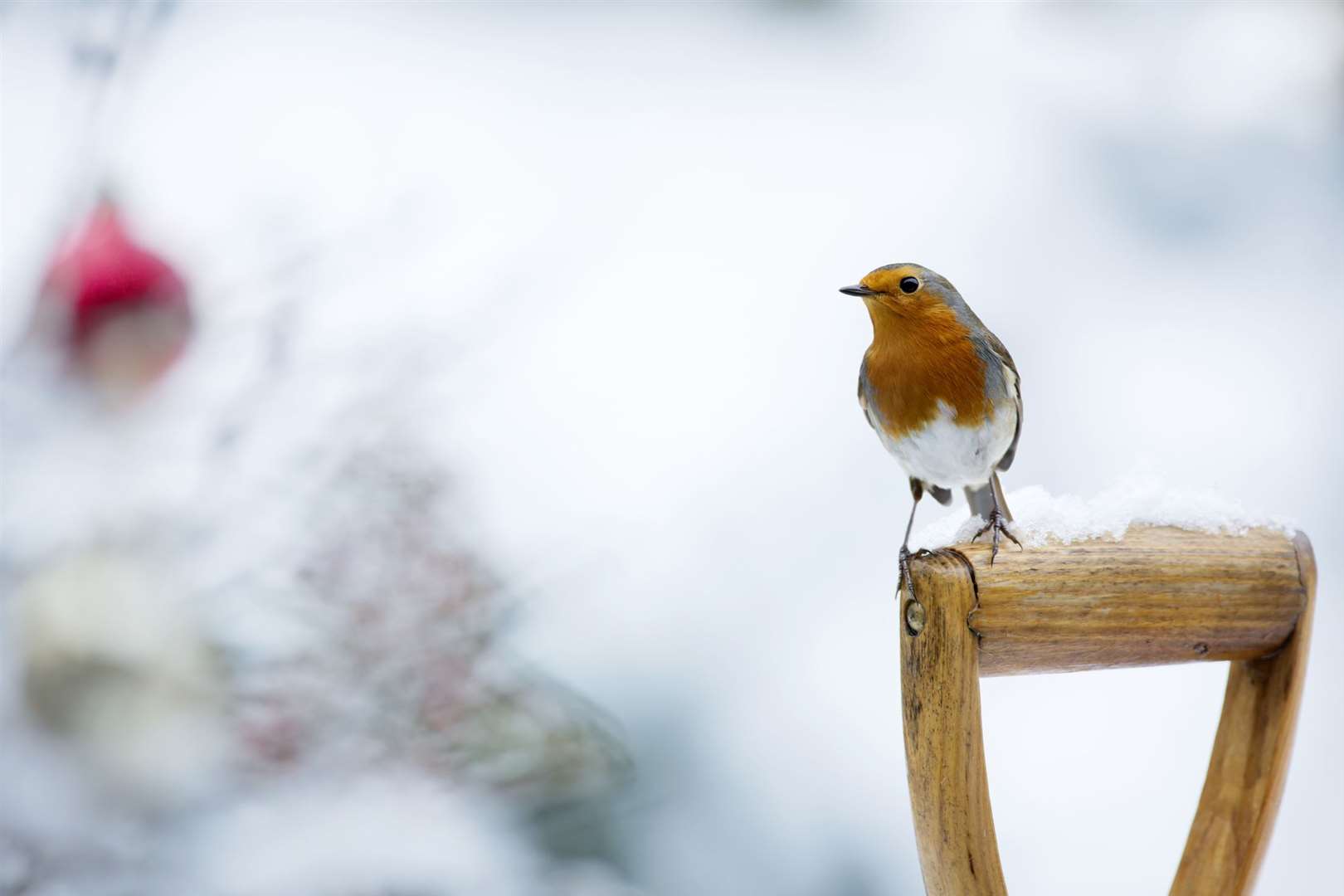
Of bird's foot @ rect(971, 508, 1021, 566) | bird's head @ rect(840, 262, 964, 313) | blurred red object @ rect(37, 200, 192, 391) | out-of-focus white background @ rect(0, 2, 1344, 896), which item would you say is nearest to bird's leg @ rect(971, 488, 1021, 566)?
bird's foot @ rect(971, 508, 1021, 566)

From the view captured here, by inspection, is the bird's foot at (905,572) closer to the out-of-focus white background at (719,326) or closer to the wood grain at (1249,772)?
the wood grain at (1249,772)

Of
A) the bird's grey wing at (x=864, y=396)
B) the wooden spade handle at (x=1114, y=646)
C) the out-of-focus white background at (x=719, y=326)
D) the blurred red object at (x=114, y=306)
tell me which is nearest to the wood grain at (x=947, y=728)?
the wooden spade handle at (x=1114, y=646)

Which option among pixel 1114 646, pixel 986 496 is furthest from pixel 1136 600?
pixel 986 496

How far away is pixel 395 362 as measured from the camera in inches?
33.9

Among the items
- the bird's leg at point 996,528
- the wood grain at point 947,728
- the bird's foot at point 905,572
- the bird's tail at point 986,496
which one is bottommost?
the wood grain at point 947,728

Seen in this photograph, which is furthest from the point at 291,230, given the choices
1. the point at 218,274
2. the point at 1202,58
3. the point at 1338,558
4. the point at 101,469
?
the point at 1338,558

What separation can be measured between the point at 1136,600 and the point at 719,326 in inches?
22.9

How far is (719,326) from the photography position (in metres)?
1.02

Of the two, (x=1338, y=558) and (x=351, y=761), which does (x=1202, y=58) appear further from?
(x=351, y=761)

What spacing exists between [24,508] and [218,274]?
0.68ft

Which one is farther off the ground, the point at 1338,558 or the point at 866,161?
the point at 866,161

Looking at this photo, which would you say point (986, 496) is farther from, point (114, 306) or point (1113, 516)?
point (114, 306)

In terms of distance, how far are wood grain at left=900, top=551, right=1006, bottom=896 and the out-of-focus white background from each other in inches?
17.1

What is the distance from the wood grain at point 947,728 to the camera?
44cm
